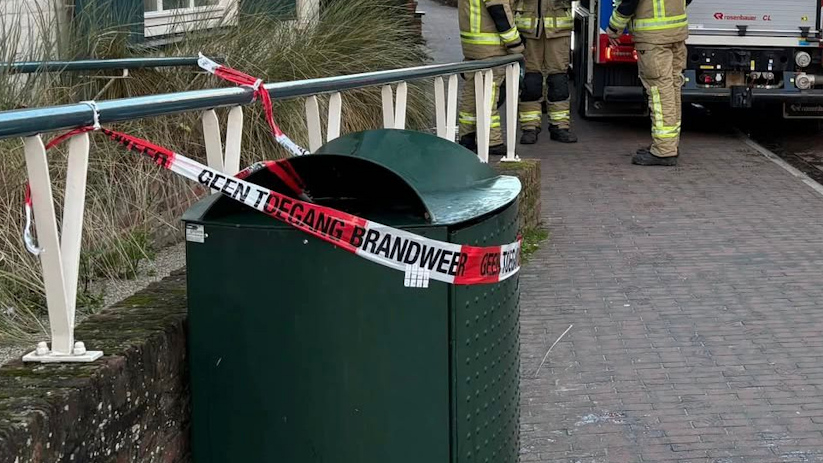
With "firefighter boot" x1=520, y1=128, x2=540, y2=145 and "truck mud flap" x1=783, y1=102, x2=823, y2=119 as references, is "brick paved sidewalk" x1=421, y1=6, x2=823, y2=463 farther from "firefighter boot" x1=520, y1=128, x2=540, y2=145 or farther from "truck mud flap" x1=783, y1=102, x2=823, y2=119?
"truck mud flap" x1=783, y1=102, x2=823, y2=119

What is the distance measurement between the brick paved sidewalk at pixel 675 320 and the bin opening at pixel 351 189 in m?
1.56

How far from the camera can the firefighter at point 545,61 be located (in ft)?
37.1

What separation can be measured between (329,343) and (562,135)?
30.2 feet

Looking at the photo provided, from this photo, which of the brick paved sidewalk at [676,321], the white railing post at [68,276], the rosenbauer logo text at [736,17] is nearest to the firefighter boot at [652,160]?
the brick paved sidewalk at [676,321]

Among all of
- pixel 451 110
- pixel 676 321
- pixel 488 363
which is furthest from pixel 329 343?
pixel 451 110

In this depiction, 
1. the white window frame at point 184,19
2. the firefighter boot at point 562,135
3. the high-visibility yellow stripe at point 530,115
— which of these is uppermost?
the white window frame at point 184,19

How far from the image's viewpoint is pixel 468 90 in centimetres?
1051

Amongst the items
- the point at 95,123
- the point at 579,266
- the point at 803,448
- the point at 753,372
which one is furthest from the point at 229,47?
the point at 95,123

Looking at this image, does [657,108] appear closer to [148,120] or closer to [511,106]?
[511,106]

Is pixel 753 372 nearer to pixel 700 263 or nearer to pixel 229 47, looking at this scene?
pixel 700 263

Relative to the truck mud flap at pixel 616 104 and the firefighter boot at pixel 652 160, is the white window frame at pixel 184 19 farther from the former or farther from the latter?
the truck mud flap at pixel 616 104

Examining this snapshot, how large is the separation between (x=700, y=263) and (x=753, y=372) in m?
1.91

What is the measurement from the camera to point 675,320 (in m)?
6.12

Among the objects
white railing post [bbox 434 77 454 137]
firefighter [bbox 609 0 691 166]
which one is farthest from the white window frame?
firefighter [bbox 609 0 691 166]
